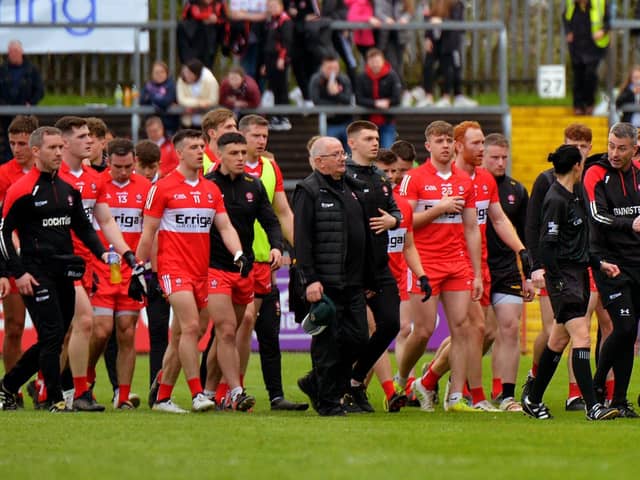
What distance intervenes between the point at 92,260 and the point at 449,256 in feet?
11.3

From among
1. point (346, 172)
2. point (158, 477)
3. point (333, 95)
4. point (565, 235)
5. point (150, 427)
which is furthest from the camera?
point (333, 95)

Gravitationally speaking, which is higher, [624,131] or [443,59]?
[443,59]

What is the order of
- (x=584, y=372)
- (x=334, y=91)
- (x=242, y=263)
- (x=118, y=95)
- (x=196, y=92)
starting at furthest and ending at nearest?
(x=118, y=95)
(x=334, y=91)
(x=196, y=92)
(x=242, y=263)
(x=584, y=372)

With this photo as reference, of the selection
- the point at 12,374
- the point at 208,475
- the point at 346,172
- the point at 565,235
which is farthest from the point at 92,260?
the point at 208,475

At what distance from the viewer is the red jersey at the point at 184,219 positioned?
14.1 meters

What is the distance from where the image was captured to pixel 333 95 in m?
25.4

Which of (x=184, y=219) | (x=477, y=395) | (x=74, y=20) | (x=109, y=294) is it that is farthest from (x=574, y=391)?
(x=74, y=20)

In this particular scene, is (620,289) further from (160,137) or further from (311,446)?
(160,137)

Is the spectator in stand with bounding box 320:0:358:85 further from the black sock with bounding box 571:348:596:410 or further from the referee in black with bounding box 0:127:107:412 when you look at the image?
the black sock with bounding box 571:348:596:410

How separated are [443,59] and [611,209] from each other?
1415cm

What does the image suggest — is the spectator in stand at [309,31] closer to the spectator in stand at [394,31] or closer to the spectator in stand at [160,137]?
the spectator in stand at [394,31]

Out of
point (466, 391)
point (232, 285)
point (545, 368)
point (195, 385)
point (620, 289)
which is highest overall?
point (620, 289)

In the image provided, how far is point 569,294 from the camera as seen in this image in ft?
42.8

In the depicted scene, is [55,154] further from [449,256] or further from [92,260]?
[449,256]
